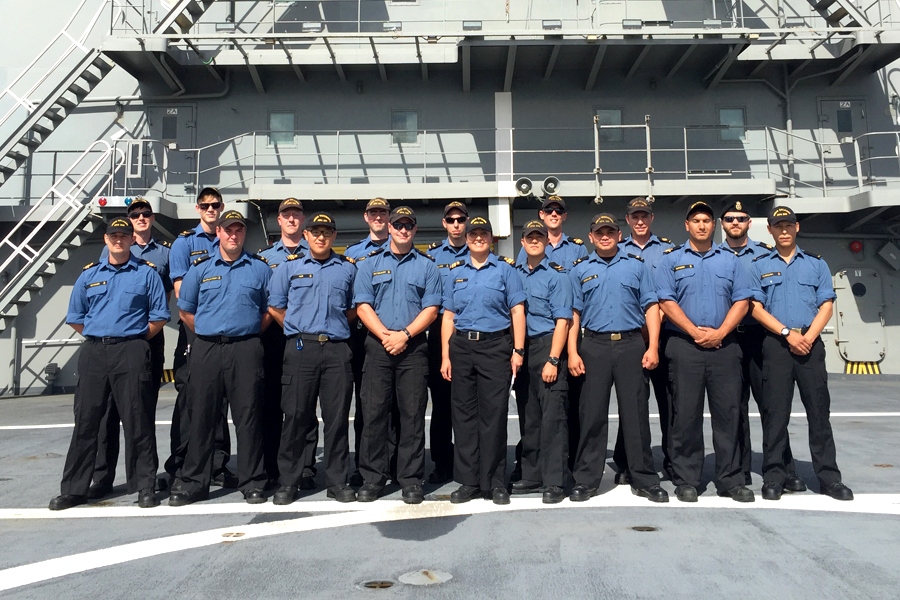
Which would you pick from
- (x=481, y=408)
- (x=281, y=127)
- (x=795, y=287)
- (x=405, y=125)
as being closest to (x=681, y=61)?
(x=405, y=125)

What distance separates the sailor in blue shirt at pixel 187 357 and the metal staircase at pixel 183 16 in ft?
24.5

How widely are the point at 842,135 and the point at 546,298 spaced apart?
1038 centimetres

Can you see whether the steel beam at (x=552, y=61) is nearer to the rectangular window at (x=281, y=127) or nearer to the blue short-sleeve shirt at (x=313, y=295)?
the rectangular window at (x=281, y=127)

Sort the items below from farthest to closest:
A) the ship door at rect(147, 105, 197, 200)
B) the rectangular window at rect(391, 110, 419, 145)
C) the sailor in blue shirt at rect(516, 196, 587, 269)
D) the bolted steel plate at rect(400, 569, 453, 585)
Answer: the rectangular window at rect(391, 110, 419, 145), the ship door at rect(147, 105, 197, 200), the sailor in blue shirt at rect(516, 196, 587, 269), the bolted steel plate at rect(400, 569, 453, 585)

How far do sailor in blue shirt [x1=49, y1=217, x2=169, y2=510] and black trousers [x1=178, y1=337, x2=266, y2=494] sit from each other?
0.30 m

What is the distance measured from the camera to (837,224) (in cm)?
1173

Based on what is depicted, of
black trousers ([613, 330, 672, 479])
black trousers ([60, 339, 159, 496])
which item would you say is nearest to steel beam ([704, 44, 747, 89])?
black trousers ([613, 330, 672, 479])

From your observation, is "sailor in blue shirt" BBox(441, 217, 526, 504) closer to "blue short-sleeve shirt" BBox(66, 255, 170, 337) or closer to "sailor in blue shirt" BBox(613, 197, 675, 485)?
"sailor in blue shirt" BBox(613, 197, 675, 485)

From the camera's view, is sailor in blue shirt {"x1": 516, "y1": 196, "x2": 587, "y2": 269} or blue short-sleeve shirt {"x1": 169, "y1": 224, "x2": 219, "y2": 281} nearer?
blue short-sleeve shirt {"x1": 169, "y1": 224, "x2": 219, "y2": 281}

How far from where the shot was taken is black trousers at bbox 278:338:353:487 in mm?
4121

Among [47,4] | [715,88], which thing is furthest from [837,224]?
[47,4]

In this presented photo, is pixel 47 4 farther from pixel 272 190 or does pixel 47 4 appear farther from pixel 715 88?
pixel 715 88

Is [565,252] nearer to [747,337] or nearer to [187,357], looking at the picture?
[747,337]

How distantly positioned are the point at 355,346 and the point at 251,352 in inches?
30.6
